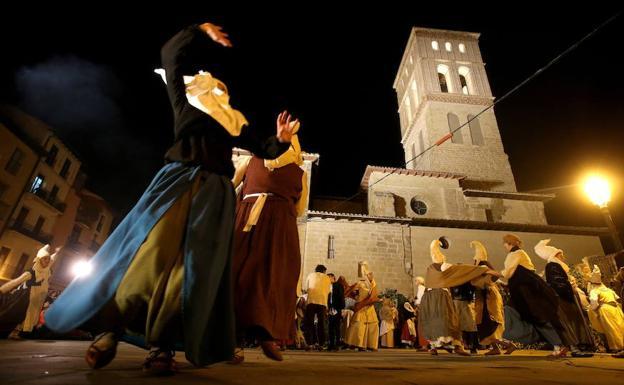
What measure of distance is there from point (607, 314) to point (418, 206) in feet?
53.7

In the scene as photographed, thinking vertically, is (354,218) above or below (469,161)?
below

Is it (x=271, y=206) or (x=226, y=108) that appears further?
(x=271, y=206)

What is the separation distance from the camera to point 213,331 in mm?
1771

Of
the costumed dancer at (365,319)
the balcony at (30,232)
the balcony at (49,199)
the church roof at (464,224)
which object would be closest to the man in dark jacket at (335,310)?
the costumed dancer at (365,319)

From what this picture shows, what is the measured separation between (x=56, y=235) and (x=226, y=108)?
36.9 metres

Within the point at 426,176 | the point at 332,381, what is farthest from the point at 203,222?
the point at 426,176

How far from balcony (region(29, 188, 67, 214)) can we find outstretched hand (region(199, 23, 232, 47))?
1263 inches

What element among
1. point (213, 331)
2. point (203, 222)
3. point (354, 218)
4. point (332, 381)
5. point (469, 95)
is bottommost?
point (332, 381)

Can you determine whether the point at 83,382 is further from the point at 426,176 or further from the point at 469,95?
the point at 469,95

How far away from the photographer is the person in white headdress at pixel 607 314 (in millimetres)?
6340

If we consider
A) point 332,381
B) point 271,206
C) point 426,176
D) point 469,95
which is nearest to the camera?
point 332,381

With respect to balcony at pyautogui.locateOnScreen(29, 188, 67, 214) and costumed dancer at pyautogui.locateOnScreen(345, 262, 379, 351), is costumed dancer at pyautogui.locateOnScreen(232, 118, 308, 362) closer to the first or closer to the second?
costumed dancer at pyautogui.locateOnScreen(345, 262, 379, 351)

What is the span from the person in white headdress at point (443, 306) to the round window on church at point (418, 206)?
17.2 m

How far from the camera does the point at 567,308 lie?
5.12 meters
